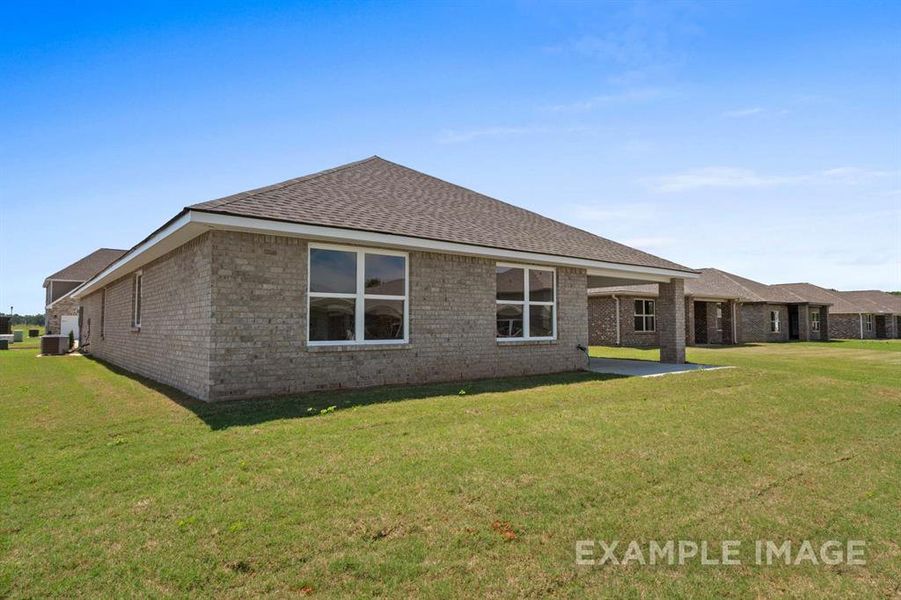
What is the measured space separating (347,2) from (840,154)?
10.9 metres

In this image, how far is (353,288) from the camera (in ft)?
33.1

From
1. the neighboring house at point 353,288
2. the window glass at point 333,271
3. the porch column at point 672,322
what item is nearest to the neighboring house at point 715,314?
the porch column at point 672,322

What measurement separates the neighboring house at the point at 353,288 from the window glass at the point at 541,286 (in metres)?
0.03

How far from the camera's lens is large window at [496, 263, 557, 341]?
12.7m

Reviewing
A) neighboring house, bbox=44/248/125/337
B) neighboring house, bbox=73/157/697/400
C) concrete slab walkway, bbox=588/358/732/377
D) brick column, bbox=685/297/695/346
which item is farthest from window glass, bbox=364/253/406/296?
neighboring house, bbox=44/248/125/337

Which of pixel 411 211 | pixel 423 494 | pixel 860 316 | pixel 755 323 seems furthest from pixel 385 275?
pixel 860 316

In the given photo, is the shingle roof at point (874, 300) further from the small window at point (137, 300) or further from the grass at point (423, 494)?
the small window at point (137, 300)

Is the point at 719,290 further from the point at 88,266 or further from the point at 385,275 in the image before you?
the point at 88,266

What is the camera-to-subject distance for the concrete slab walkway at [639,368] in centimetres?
1351

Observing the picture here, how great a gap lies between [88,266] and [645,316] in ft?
144

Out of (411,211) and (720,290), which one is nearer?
(411,211)

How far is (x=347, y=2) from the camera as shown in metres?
9.84

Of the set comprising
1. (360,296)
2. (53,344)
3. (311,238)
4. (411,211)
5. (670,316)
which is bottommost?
(53,344)

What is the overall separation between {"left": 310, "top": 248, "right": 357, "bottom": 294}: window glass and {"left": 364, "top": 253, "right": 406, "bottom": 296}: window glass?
12.9 inches
